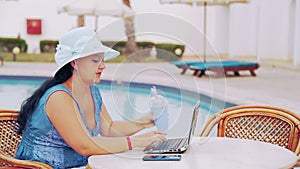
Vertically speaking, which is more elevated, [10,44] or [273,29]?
[273,29]

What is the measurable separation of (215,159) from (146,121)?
0.96 ft

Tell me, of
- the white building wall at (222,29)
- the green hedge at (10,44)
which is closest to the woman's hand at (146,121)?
the green hedge at (10,44)

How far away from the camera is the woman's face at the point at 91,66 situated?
2006 mm

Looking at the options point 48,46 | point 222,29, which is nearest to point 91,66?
point 48,46

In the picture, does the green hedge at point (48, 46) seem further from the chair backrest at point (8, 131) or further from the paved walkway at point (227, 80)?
the chair backrest at point (8, 131)

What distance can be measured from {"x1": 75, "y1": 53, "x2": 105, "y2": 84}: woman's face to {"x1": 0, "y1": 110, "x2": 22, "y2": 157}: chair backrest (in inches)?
27.4

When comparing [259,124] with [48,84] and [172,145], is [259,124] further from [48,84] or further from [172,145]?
[48,84]

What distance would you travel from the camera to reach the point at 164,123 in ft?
6.22

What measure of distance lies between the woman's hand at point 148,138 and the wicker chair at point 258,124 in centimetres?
68

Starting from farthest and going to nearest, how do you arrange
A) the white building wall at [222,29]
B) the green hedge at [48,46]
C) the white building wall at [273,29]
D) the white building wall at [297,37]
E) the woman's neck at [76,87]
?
the white building wall at [222,29] → the green hedge at [48,46] → the white building wall at [273,29] → the white building wall at [297,37] → the woman's neck at [76,87]

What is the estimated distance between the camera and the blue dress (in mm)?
2191

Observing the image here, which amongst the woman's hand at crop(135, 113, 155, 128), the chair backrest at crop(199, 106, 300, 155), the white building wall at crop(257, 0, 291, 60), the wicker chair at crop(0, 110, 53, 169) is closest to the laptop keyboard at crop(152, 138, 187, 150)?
the woman's hand at crop(135, 113, 155, 128)

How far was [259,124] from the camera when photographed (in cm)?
277

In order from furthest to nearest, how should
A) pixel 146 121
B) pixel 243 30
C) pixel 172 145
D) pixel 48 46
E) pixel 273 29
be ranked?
pixel 48 46
pixel 243 30
pixel 273 29
pixel 172 145
pixel 146 121
